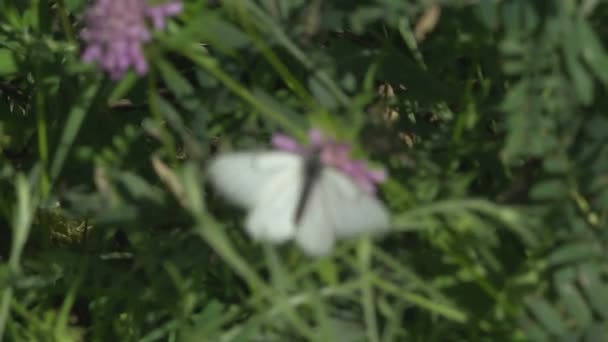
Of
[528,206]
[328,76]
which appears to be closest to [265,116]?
[328,76]

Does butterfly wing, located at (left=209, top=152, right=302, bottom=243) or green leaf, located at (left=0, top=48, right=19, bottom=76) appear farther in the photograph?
green leaf, located at (left=0, top=48, right=19, bottom=76)

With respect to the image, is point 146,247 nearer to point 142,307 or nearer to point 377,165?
point 142,307

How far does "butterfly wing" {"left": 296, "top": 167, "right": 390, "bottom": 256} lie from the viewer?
1.01m

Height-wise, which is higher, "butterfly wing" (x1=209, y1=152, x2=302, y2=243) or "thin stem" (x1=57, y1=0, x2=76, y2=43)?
"butterfly wing" (x1=209, y1=152, x2=302, y2=243)

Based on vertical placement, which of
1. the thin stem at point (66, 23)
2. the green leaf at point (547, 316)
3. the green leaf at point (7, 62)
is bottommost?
the green leaf at point (7, 62)

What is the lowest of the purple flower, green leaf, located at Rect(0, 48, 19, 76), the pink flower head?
green leaf, located at Rect(0, 48, 19, 76)

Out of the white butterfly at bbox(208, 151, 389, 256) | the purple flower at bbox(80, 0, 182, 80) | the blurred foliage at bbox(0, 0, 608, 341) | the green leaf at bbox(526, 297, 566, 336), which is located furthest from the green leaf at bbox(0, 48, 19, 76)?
the green leaf at bbox(526, 297, 566, 336)

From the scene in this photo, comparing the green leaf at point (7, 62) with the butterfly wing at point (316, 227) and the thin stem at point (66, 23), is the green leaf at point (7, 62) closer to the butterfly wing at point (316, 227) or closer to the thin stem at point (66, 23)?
the thin stem at point (66, 23)

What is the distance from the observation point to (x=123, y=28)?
3.62 ft

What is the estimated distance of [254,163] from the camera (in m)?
1.03

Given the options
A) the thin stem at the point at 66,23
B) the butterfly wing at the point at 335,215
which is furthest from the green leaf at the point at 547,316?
the thin stem at the point at 66,23

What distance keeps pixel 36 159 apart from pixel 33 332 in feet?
1.19

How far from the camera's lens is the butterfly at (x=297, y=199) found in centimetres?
102

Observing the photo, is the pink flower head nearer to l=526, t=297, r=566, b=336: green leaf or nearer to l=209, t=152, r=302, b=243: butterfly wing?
l=209, t=152, r=302, b=243: butterfly wing
